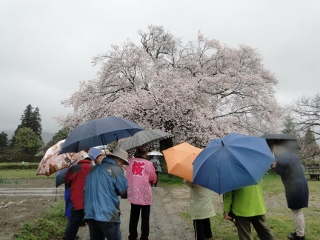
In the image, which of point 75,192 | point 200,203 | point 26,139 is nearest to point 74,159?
point 75,192

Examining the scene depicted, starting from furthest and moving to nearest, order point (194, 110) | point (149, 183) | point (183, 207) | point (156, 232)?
point (194, 110), point (183, 207), point (156, 232), point (149, 183)

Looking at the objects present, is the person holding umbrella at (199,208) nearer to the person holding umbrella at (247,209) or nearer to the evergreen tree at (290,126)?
the person holding umbrella at (247,209)

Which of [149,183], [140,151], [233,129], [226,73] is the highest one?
[226,73]

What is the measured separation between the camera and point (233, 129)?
18.4 meters

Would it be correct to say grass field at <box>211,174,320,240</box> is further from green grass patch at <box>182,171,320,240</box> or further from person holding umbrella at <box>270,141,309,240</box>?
person holding umbrella at <box>270,141,309,240</box>

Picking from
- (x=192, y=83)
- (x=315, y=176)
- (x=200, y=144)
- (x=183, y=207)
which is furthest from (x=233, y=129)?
(x=183, y=207)

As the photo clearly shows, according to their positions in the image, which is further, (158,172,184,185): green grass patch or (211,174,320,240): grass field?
(158,172,184,185): green grass patch

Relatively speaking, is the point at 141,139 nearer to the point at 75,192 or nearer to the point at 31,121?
the point at 75,192

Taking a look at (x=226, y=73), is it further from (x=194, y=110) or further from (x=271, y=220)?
(x=271, y=220)

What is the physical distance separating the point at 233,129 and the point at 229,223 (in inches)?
509

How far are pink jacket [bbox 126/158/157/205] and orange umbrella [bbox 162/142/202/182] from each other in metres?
0.50

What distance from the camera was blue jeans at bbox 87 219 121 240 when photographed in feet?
10.7

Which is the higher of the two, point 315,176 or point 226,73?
point 226,73

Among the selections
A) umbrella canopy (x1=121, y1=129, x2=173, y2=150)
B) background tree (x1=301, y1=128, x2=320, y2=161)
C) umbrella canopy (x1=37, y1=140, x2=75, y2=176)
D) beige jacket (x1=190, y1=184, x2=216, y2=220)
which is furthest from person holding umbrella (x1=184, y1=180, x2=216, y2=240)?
background tree (x1=301, y1=128, x2=320, y2=161)
